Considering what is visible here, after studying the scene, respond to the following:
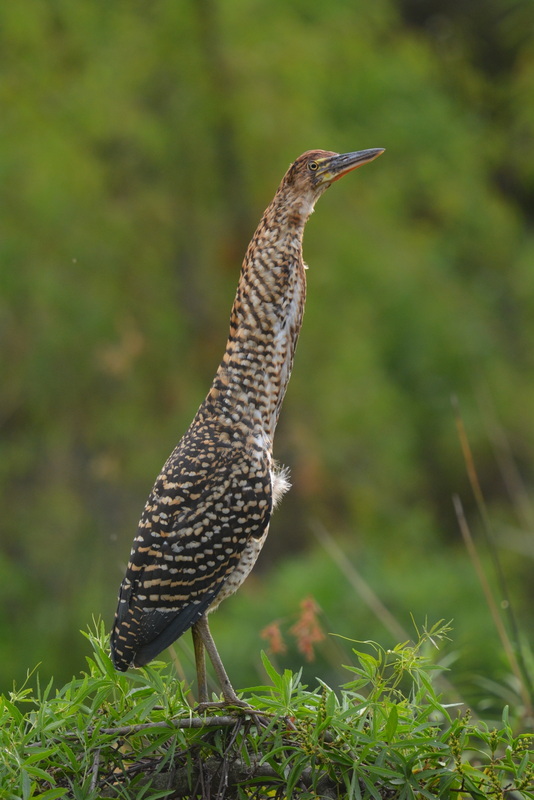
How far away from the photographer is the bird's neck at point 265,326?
3207 mm

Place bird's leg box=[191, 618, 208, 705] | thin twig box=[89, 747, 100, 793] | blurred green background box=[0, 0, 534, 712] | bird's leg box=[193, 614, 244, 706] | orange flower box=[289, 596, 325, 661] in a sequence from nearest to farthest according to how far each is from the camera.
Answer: thin twig box=[89, 747, 100, 793]
bird's leg box=[193, 614, 244, 706]
bird's leg box=[191, 618, 208, 705]
orange flower box=[289, 596, 325, 661]
blurred green background box=[0, 0, 534, 712]

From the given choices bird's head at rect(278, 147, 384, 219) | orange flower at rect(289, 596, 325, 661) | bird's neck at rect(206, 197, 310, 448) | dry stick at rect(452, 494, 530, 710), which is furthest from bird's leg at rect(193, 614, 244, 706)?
bird's head at rect(278, 147, 384, 219)

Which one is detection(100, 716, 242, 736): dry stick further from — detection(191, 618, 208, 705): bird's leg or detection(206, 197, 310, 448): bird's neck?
detection(206, 197, 310, 448): bird's neck

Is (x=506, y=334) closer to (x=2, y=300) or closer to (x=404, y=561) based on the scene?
(x=404, y=561)

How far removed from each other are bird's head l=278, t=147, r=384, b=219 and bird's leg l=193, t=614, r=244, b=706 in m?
1.20

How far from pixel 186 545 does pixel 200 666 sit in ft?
1.08

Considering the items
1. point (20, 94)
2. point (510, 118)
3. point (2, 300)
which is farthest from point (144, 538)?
point (510, 118)

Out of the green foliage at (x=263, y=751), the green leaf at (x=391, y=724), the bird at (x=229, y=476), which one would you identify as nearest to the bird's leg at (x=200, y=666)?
the bird at (x=229, y=476)

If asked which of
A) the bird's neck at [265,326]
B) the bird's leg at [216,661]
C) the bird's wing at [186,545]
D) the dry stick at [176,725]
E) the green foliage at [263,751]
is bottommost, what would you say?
the green foliage at [263,751]

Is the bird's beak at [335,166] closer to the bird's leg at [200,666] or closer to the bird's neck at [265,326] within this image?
the bird's neck at [265,326]

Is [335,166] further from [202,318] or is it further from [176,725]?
[202,318]

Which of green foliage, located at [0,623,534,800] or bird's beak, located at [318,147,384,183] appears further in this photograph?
bird's beak, located at [318,147,384,183]

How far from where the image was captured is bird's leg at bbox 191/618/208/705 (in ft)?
9.55

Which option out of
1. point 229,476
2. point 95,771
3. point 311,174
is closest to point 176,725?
point 95,771
